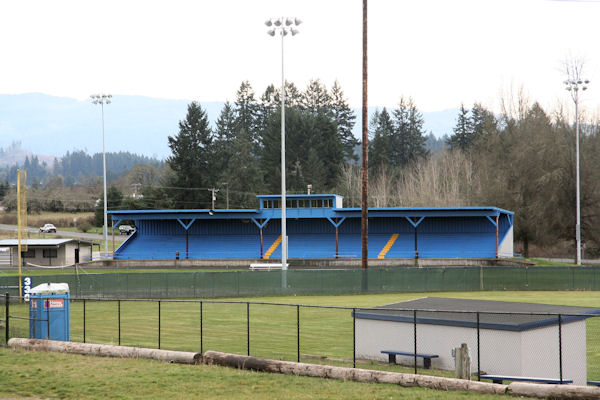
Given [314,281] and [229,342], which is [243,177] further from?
[229,342]

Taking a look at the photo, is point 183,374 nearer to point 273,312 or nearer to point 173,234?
point 273,312

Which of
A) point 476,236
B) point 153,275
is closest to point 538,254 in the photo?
point 476,236

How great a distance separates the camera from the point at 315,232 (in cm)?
6831

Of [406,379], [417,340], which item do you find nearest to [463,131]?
[417,340]

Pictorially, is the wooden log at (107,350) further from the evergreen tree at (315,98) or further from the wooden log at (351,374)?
the evergreen tree at (315,98)

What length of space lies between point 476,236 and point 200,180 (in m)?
56.3

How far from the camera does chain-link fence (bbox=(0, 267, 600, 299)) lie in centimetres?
3875

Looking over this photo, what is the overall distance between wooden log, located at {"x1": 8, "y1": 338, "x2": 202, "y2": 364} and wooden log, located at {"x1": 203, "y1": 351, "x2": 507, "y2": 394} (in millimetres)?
591

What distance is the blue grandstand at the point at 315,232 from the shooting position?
207ft

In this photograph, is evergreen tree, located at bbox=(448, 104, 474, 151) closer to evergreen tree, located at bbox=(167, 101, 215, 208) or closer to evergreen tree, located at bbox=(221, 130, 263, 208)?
evergreen tree, located at bbox=(221, 130, 263, 208)

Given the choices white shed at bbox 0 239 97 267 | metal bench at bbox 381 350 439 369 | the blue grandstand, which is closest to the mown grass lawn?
metal bench at bbox 381 350 439 369

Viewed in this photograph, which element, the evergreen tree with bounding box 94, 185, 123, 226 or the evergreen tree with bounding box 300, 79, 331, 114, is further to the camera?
the evergreen tree with bounding box 300, 79, 331, 114

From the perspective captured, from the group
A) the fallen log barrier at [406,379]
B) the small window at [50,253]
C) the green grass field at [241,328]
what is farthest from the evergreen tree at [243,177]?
the fallen log barrier at [406,379]

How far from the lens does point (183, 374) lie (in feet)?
49.9
